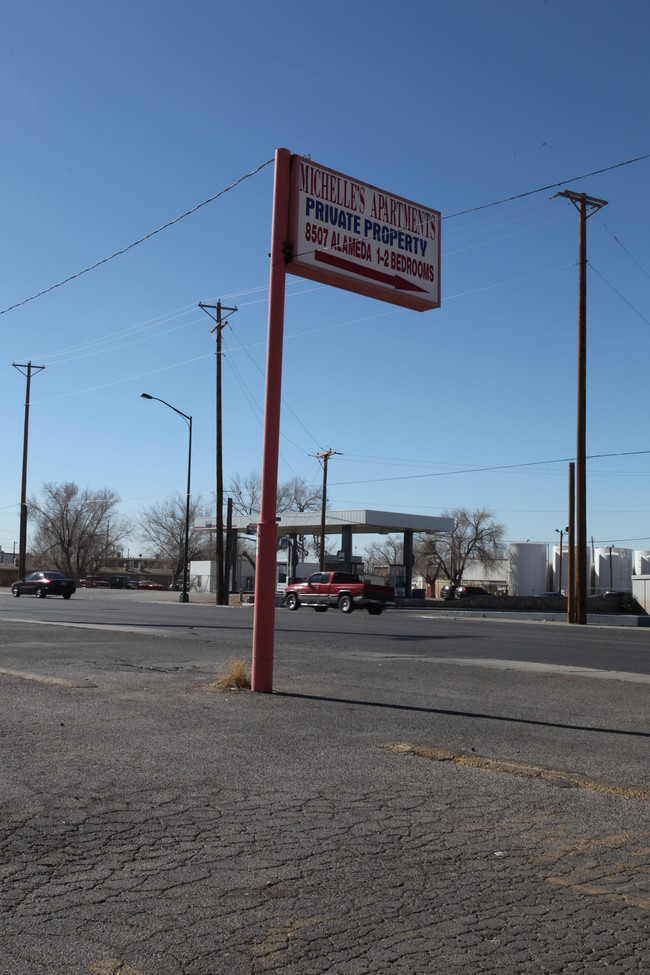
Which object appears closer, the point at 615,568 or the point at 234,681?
the point at 234,681

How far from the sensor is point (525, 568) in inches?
3868

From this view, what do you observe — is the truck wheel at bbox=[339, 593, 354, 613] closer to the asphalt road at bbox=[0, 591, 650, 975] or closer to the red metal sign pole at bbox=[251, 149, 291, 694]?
the asphalt road at bbox=[0, 591, 650, 975]

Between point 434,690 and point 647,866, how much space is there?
709cm

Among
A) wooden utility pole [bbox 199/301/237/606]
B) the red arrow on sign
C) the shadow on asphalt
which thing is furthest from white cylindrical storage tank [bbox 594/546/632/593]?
the shadow on asphalt

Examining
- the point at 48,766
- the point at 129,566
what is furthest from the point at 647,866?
the point at 129,566

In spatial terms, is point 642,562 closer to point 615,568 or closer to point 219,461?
point 615,568

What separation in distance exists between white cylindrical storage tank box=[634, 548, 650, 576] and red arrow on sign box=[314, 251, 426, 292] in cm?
9556

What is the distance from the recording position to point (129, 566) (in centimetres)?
15112

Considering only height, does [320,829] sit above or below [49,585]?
below

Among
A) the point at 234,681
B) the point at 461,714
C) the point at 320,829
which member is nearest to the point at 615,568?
the point at 234,681

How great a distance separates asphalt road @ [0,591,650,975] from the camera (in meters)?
3.72

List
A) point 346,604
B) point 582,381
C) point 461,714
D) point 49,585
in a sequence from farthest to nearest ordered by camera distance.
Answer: point 49,585
point 346,604
point 582,381
point 461,714

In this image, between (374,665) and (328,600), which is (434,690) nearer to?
(374,665)

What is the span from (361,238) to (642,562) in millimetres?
98777
